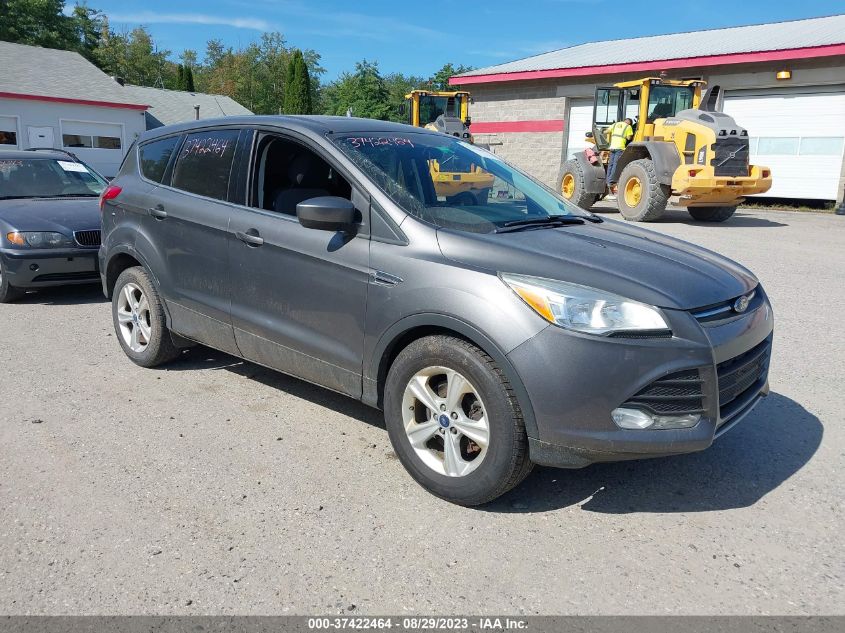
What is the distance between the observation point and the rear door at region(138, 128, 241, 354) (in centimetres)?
448

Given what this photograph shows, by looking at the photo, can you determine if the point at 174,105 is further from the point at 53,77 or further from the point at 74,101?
the point at 74,101

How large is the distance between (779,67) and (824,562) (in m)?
20.3

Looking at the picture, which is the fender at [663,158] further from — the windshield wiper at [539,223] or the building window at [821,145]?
the windshield wiper at [539,223]

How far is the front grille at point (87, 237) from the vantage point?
24.5 ft

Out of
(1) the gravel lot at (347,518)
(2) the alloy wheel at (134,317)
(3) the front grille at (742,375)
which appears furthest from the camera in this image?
(2) the alloy wheel at (134,317)

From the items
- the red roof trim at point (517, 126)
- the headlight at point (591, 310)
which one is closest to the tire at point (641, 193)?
the red roof trim at point (517, 126)

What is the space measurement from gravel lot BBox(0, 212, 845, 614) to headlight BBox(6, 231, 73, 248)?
2.78m

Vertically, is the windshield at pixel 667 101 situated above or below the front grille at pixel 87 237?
above

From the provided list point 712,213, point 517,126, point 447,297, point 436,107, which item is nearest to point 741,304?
point 447,297

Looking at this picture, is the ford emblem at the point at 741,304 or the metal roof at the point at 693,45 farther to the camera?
the metal roof at the point at 693,45

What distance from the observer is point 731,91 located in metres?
21.0

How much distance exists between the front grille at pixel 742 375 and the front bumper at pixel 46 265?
6590mm

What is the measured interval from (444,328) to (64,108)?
33297 mm

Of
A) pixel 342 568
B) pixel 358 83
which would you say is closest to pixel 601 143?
pixel 342 568
